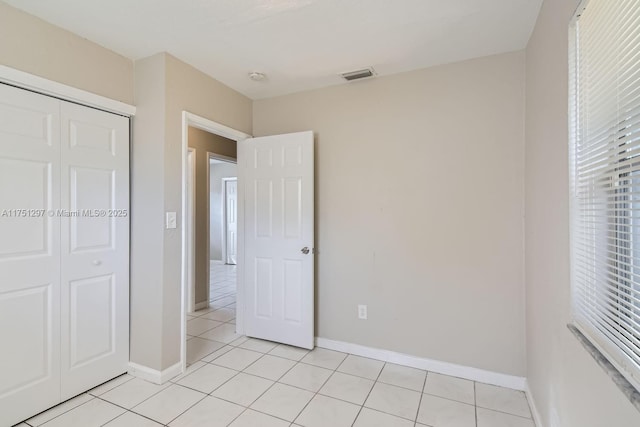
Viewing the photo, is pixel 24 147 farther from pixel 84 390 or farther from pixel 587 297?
pixel 587 297

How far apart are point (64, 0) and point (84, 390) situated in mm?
2435

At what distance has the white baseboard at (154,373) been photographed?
87.2 inches

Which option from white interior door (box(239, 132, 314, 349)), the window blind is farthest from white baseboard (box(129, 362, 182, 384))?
the window blind

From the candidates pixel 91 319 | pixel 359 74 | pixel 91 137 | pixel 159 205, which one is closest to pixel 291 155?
pixel 359 74

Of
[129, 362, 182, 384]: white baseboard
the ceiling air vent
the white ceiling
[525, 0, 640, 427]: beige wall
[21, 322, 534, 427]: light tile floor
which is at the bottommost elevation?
[21, 322, 534, 427]: light tile floor

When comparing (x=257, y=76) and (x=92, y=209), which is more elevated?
(x=257, y=76)

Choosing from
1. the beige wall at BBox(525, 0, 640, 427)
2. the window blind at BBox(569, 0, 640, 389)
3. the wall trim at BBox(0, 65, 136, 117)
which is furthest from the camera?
the wall trim at BBox(0, 65, 136, 117)

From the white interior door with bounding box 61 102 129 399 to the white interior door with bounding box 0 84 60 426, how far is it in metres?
0.06

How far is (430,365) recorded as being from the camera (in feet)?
7.99

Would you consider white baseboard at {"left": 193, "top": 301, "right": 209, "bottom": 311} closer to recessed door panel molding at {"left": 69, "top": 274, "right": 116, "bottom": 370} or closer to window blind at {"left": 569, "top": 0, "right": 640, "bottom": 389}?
recessed door panel molding at {"left": 69, "top": 274, "right": 116, "bottom": 370}

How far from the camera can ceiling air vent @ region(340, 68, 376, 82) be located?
2.50 meters

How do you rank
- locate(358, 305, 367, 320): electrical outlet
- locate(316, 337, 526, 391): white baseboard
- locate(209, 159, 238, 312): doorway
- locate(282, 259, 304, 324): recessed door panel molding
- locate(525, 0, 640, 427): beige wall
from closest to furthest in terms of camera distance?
locate(525, 0, 640, 427): beige wall
locate(316, 337, 526, 391): white baseboard
locate(358, 305, 367, 320): electrical outlet
locate(282, 259, 304, 324): recessed door panel molding
locate(209, 159, 238, 312): doorway

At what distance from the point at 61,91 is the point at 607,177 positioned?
9.22 ft

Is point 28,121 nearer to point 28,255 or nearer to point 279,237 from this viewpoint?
point 28,255
